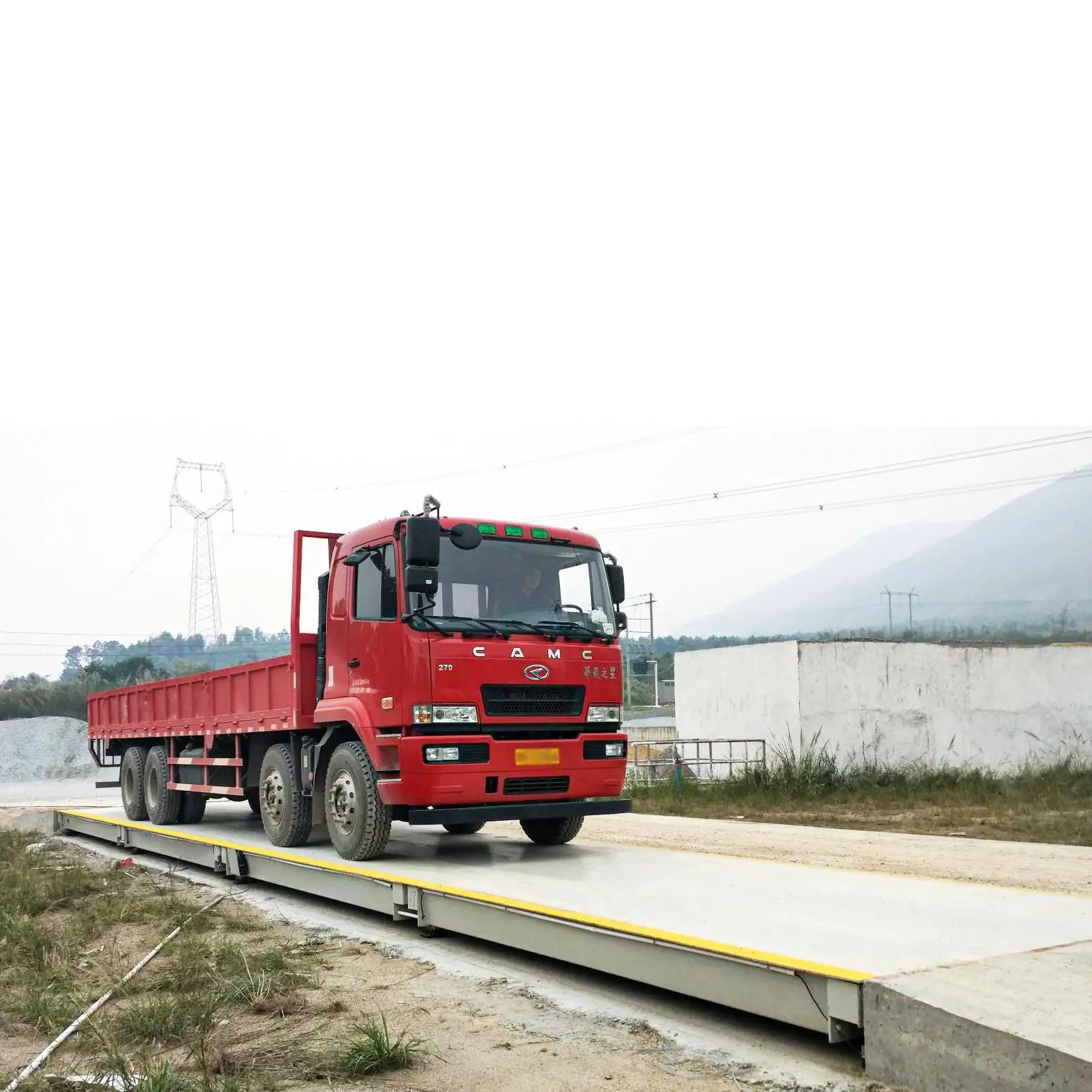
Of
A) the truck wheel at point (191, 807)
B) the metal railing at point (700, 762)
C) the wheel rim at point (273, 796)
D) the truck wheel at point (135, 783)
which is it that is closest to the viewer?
the wheel rim at point (273, 796)

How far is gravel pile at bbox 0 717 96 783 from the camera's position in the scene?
43.2 metres

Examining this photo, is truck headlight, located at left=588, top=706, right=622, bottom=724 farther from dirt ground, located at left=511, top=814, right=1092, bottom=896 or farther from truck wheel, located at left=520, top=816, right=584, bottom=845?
dirt ground, located at left=511, top=814, right=1092, bottom=896

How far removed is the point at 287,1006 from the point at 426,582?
329 cm

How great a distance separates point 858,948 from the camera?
4906 millimetres

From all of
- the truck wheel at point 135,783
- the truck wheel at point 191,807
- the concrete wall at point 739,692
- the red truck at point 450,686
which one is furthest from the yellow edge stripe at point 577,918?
the concrete wall at point 739,692

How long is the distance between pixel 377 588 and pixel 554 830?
2.62 metres

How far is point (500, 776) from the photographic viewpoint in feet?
27.6

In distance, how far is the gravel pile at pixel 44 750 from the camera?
142ft

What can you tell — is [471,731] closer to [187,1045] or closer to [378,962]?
[378,962]

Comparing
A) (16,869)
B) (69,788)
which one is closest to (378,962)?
(16,869)

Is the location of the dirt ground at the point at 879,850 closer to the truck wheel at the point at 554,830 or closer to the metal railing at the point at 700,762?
the truck wheel at the point at 554,830

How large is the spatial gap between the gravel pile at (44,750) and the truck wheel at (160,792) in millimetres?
31065

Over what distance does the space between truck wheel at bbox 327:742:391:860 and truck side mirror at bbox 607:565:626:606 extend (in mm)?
2299

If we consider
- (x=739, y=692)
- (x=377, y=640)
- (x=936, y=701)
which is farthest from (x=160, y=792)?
(x=936, y=701)
